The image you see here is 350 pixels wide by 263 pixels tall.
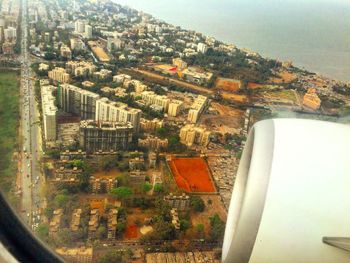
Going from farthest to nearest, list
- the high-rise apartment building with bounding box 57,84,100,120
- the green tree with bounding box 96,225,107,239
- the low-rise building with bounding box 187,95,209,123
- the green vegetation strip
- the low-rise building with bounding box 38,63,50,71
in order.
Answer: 1. the low-rise building with bounding box 38,63,50,71
2. the low-rise building with bounding box 187,95,209,123
3. the high-rise apartment building with bounding box 57,84,100,120
4. the green vegetation strip
5. the green tree with bounding box 96,225,107,239

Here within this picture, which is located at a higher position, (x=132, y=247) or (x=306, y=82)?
(x=306, y=82)

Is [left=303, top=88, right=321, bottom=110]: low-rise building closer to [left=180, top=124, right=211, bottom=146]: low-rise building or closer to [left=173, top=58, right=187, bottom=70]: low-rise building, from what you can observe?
[left=180, top=124, right=211, bottom=146]: low-rise building

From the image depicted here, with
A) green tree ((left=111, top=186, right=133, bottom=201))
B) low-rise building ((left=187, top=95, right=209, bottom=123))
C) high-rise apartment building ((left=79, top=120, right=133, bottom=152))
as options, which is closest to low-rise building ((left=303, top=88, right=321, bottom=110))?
low-rise building ((left=187, top=95, right=209, bottom=123))

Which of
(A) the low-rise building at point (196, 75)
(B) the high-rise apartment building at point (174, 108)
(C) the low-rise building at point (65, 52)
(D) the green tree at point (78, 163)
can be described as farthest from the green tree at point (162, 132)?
(C) the low-rise building at point (65, 52)

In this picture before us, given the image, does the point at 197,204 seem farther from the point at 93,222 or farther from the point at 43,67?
the point at 43,67

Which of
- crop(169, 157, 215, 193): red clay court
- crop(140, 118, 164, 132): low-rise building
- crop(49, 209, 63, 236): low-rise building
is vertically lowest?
crop(49, 209, 63, 236): low-rise building

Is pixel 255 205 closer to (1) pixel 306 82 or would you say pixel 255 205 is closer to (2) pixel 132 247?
(2) pixel 132 247

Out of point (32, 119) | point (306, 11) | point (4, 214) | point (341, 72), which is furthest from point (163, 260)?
point (306, 11)
